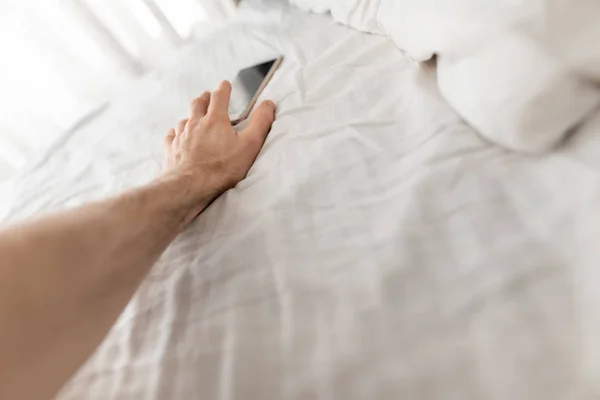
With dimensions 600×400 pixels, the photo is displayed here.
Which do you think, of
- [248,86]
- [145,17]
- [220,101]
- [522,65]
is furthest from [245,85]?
[145,17]

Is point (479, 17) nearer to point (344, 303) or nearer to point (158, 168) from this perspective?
point (344, 303)

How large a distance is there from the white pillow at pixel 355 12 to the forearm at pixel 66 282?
508 millimetres

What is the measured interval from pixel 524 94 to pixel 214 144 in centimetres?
47

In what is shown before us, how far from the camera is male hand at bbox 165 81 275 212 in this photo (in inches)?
27.7

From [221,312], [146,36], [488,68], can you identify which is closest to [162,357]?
[221,312]

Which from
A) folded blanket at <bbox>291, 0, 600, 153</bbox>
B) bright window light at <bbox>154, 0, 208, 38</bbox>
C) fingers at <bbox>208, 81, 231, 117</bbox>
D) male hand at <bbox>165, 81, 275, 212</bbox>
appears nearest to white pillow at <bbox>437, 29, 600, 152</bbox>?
folded blanket at <bbox>291, 0, 600, 153</bbox>

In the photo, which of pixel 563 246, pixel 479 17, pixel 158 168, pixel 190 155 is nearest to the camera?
pixel 563 246

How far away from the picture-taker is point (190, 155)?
0.75 m

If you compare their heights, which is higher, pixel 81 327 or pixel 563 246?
pixel 81 327

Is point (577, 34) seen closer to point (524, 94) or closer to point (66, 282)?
point (524, 94)

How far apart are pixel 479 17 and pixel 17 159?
158cm

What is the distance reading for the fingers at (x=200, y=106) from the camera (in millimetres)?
877

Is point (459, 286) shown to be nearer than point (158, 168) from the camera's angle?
Yes

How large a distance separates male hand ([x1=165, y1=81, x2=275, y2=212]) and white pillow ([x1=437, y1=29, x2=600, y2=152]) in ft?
1.15
